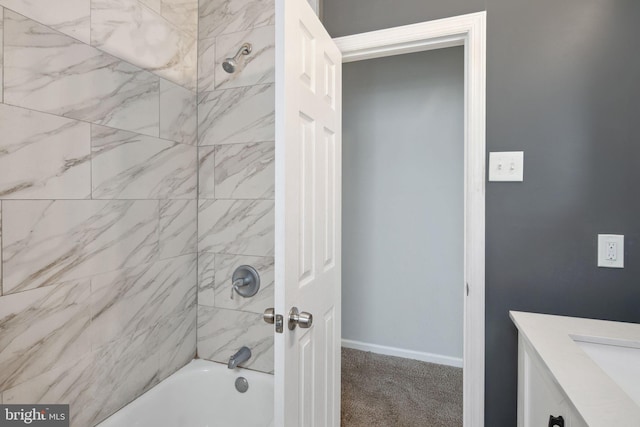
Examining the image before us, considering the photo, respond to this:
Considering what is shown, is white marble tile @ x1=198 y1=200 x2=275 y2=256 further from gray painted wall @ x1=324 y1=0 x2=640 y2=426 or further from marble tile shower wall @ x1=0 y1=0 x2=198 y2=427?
gray painted wall @ x1=324 y1=0 x2=640 y2=426

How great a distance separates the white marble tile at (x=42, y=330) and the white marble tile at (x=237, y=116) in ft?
3.07

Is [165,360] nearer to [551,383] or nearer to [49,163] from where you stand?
[49,163]

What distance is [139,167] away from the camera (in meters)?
1.42

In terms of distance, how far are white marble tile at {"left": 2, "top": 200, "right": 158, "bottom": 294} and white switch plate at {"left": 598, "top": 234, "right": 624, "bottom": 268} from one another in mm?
1954

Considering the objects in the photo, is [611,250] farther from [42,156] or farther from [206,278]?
[42,156]

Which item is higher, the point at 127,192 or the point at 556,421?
the point at 127,192

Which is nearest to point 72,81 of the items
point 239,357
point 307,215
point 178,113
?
point 178,113

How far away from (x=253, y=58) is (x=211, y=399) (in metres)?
1.79

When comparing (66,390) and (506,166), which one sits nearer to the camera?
(66,390)

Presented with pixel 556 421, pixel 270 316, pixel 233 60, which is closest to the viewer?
pixel 556 421

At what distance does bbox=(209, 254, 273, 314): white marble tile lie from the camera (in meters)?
1.64

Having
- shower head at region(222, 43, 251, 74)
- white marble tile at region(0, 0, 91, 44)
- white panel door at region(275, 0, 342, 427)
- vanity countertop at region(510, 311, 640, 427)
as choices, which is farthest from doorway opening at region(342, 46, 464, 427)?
white marble tile at region(0, 0, 91, 44)

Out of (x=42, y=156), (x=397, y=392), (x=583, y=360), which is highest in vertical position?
(x=42, y=156)

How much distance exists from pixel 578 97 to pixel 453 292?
1709mm
